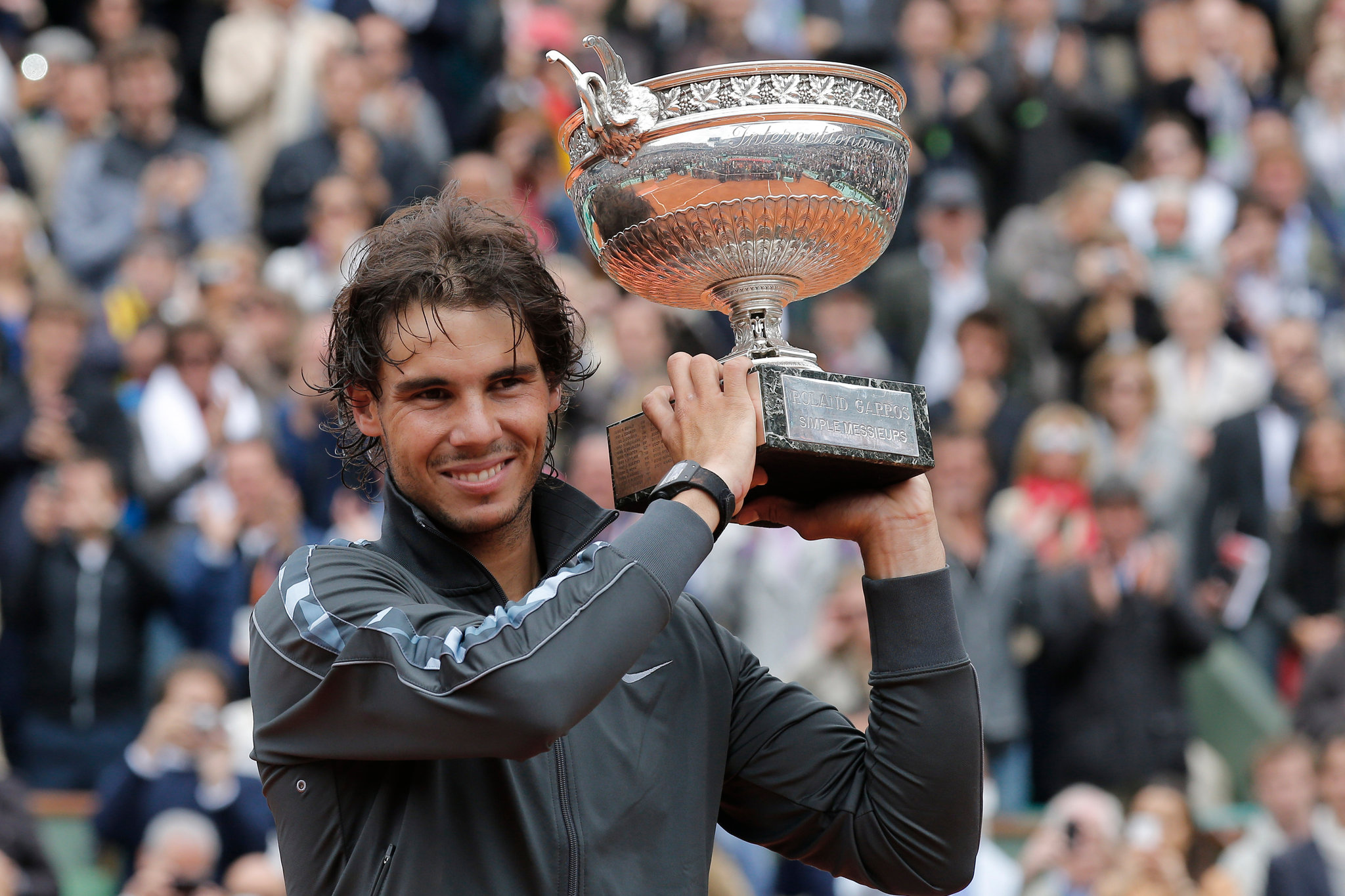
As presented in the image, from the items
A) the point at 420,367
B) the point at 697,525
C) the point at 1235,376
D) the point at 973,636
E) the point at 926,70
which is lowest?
the point at 697,525

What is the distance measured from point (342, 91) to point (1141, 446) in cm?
427

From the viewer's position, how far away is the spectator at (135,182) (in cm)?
839

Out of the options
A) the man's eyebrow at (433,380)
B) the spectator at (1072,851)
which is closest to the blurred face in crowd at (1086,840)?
the spectator at (1072,851)

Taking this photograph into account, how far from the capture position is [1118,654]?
6.93m

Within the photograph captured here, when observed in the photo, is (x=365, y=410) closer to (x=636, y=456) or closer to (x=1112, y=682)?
(x=636, y=456)

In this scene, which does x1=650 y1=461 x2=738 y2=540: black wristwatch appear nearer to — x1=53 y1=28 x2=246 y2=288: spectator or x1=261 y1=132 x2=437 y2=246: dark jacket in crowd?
x1=53 y1=28 x2=246 y2=288: spectator

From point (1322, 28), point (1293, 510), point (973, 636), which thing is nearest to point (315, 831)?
point (973, 636)

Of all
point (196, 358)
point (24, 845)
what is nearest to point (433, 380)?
point (24, 845)

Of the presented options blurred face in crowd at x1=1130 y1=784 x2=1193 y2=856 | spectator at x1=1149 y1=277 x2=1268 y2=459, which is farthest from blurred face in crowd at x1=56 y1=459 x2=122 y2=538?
spectator at x1=1149 y1=277 x2=1268 y2=459

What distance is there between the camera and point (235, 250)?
805 centimetres

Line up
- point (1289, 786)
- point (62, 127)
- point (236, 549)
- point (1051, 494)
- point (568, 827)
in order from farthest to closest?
point (62, 127) < point (1051, 494) < point (236, 549) < point (1289, 786) < point (568, 827)

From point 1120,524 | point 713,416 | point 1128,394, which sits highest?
point 1128,394

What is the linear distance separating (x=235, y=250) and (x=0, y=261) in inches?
40.1

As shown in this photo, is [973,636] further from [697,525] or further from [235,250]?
[697,525]
